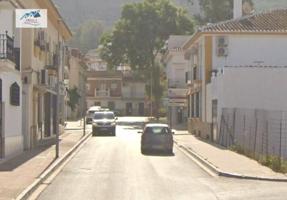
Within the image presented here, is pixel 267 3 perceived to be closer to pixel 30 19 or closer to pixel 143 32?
pixel 143 32

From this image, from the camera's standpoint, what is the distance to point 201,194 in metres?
18.0

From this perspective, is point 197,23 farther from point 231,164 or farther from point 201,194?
point 201,194

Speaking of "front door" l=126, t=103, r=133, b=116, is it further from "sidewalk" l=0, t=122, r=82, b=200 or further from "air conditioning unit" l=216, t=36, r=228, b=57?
"sidewalk" l=0, t=122, r=82, b=200

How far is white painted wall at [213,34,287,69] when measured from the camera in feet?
150

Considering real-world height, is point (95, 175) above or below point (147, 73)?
below

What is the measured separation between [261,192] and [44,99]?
1015 inches

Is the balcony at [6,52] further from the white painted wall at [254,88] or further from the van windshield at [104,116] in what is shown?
the van windshield at [104,116]

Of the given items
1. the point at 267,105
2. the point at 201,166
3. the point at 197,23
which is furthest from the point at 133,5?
the point at 201,166

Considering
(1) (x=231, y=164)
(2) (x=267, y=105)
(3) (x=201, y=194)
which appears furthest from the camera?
(2) (x=267, y=105)

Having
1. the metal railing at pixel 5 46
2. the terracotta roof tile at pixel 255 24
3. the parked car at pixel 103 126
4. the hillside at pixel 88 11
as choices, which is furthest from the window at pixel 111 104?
the metal railing at pixel 5 46

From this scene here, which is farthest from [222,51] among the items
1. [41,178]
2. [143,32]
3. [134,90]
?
[134,90]

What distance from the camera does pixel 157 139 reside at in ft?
115

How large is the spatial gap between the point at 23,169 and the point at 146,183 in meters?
5.20

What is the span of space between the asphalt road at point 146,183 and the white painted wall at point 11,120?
8.41 ft
